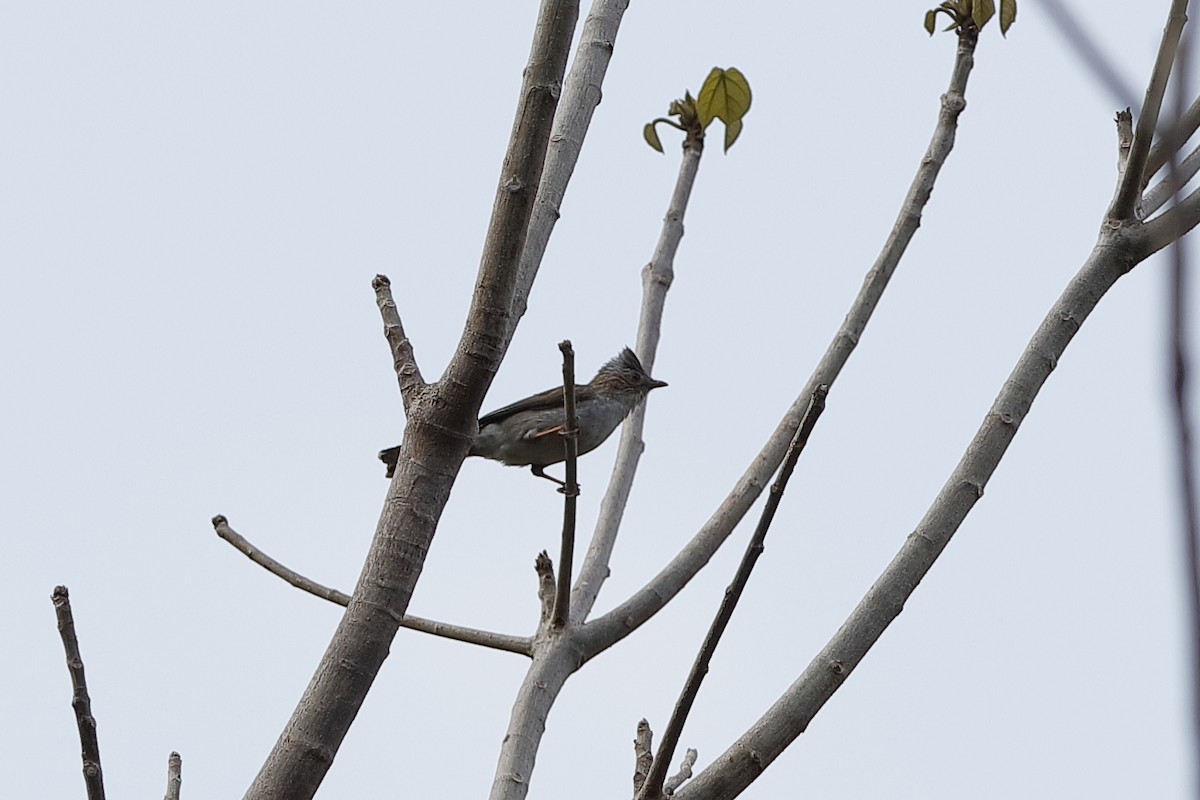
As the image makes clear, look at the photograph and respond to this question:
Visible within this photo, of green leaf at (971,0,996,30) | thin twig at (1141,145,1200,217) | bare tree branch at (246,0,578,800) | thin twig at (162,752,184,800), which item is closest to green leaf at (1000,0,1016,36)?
green leaf at (971,0,996,30)

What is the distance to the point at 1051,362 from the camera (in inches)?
108

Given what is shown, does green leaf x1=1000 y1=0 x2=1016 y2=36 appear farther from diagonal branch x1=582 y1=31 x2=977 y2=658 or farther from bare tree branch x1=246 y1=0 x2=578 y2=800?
bare tree branch x1=246 y1=0 x2=578 y2=800

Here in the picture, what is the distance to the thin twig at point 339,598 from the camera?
3682mm

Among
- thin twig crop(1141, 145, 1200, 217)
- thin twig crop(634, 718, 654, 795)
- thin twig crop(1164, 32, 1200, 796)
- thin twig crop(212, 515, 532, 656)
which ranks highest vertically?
thin twig crop(1141, 145, 1200, 217)

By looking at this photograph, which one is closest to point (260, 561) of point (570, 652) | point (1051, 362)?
point (570, 652)

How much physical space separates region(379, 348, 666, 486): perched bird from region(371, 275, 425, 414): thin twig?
3.02 meters

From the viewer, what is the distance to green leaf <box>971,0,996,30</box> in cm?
440

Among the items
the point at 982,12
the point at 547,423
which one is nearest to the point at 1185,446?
the point at 982,12

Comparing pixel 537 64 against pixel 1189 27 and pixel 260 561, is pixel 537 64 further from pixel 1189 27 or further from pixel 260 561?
pixel 260 561

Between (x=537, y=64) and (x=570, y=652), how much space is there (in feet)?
6.12

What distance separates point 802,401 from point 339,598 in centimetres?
154

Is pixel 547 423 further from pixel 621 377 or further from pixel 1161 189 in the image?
pixel 1161 189

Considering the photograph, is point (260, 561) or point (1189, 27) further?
point (260, 561)

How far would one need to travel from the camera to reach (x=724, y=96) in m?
5.01
